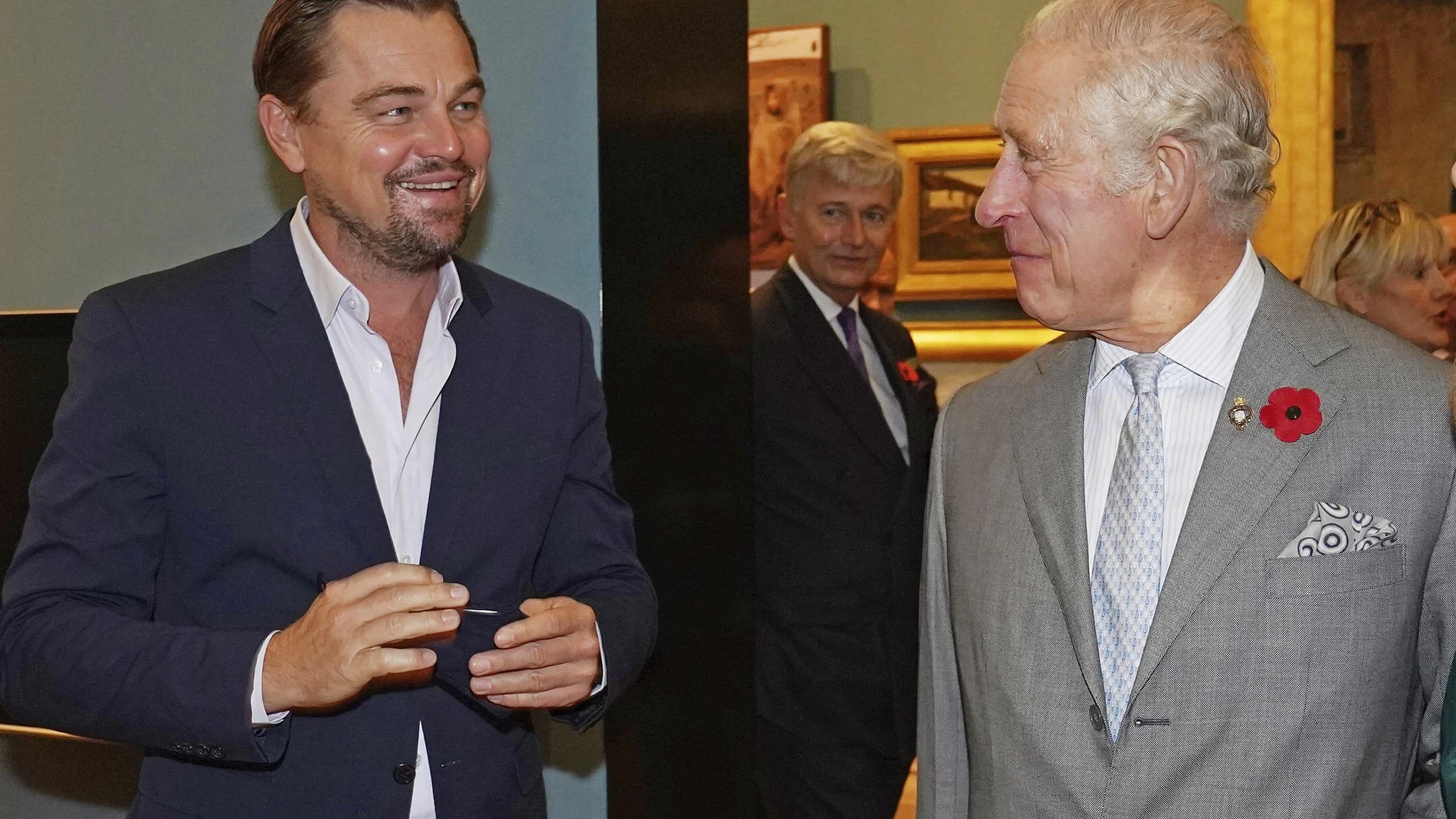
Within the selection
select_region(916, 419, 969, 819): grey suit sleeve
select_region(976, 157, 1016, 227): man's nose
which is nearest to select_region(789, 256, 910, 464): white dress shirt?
select_region(916, 419, 969, 819): grey suit sleeve

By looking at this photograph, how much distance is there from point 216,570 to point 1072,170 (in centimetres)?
133

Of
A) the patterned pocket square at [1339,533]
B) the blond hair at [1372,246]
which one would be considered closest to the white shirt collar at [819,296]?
the blond hair at [1372,246]

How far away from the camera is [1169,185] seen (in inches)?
73.2

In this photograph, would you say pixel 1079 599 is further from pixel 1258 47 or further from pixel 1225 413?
pixel 1258 47

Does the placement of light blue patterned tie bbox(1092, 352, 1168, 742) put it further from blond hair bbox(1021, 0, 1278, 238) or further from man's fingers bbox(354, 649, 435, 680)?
man's fingers bbox(354, 649, 435, 680)

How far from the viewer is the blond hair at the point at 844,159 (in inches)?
163

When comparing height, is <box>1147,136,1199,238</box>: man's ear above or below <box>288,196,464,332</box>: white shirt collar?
above

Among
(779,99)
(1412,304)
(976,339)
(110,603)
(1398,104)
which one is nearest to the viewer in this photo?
(110,603)

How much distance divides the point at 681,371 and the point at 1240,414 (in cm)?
122

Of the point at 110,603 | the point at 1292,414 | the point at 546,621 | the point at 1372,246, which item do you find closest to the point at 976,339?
the point at 1372,246

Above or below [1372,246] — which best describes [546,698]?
below

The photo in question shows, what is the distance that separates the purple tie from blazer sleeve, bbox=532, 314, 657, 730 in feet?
6.36

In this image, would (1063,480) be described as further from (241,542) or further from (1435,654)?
(241,542)

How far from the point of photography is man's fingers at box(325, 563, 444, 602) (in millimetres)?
1574
